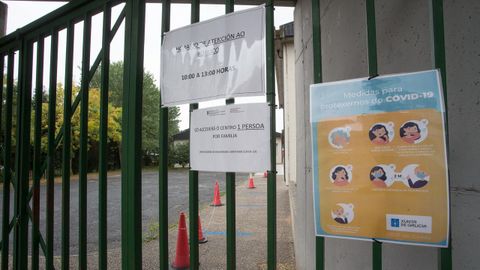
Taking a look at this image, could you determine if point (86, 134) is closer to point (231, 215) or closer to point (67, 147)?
point (67, 147)

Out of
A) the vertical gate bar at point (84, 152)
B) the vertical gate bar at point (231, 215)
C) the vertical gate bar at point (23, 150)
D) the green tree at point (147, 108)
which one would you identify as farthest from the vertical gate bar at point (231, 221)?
the green tree at point (147, 108)

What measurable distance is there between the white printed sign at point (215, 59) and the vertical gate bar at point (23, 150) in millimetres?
1510

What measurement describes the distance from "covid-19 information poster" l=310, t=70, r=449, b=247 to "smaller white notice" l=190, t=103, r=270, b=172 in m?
0.26

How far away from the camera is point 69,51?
2562 millimetres

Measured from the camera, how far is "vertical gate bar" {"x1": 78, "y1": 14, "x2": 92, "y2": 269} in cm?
239

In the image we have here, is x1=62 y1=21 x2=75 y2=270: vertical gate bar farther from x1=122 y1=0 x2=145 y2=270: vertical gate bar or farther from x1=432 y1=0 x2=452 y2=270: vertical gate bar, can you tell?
x1=432 y1=0 x2=452 y2=270: vertical gate bar

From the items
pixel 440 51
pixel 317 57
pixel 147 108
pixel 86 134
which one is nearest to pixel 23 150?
pixel 86 134

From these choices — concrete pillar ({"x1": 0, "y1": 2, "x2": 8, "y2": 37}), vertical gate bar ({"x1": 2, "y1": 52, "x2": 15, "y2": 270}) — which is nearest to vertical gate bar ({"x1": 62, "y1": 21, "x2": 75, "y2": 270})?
vertical gate bar ({"x1": 2, "y1": 52, "x2": 15, "y2": 270})

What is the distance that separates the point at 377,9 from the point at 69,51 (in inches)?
80.2

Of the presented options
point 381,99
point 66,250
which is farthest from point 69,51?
point 381,99

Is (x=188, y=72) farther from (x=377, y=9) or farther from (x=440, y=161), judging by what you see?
(x=440, y=161)

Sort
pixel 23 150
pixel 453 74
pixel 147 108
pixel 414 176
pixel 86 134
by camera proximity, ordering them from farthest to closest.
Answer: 1. pixel 147 108
2. pixel 23 150
3. pixel 86 134
4. pixel 453 74
5. pixel 414 176

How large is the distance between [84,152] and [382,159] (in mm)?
1891

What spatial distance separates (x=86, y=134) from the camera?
2457 mm
